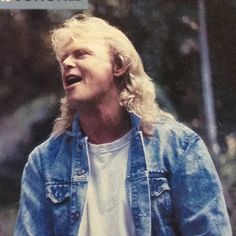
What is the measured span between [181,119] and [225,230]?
15.1 inches

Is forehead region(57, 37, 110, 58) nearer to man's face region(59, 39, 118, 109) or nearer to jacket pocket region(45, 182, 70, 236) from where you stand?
man's face region(59, 39, 118, 109)

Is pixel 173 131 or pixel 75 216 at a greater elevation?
pixel 173 131

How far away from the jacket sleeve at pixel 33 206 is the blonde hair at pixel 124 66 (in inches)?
5.7

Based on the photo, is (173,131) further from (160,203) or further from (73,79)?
(73,79)

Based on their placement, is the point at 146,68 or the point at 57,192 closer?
the point at 57,192

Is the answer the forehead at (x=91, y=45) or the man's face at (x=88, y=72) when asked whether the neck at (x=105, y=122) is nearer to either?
the man's face at (x=88, y=72)

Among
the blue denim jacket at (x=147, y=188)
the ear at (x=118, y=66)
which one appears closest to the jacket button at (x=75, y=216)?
the blue denim jacket at (x=147, y=188)

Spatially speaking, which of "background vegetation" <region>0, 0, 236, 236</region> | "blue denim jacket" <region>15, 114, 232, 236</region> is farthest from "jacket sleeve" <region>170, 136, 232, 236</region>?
"background vegetation" <region>0, 0, 236, 236</region>

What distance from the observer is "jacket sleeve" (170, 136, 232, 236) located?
6.19ft

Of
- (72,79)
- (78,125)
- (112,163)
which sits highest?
(72,79)

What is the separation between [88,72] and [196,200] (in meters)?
0.50

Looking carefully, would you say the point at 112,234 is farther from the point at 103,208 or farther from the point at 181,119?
the point at 181,119

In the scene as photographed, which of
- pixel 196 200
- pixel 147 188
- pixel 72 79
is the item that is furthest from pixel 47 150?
pixel 196 200

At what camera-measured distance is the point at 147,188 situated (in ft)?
6.24
